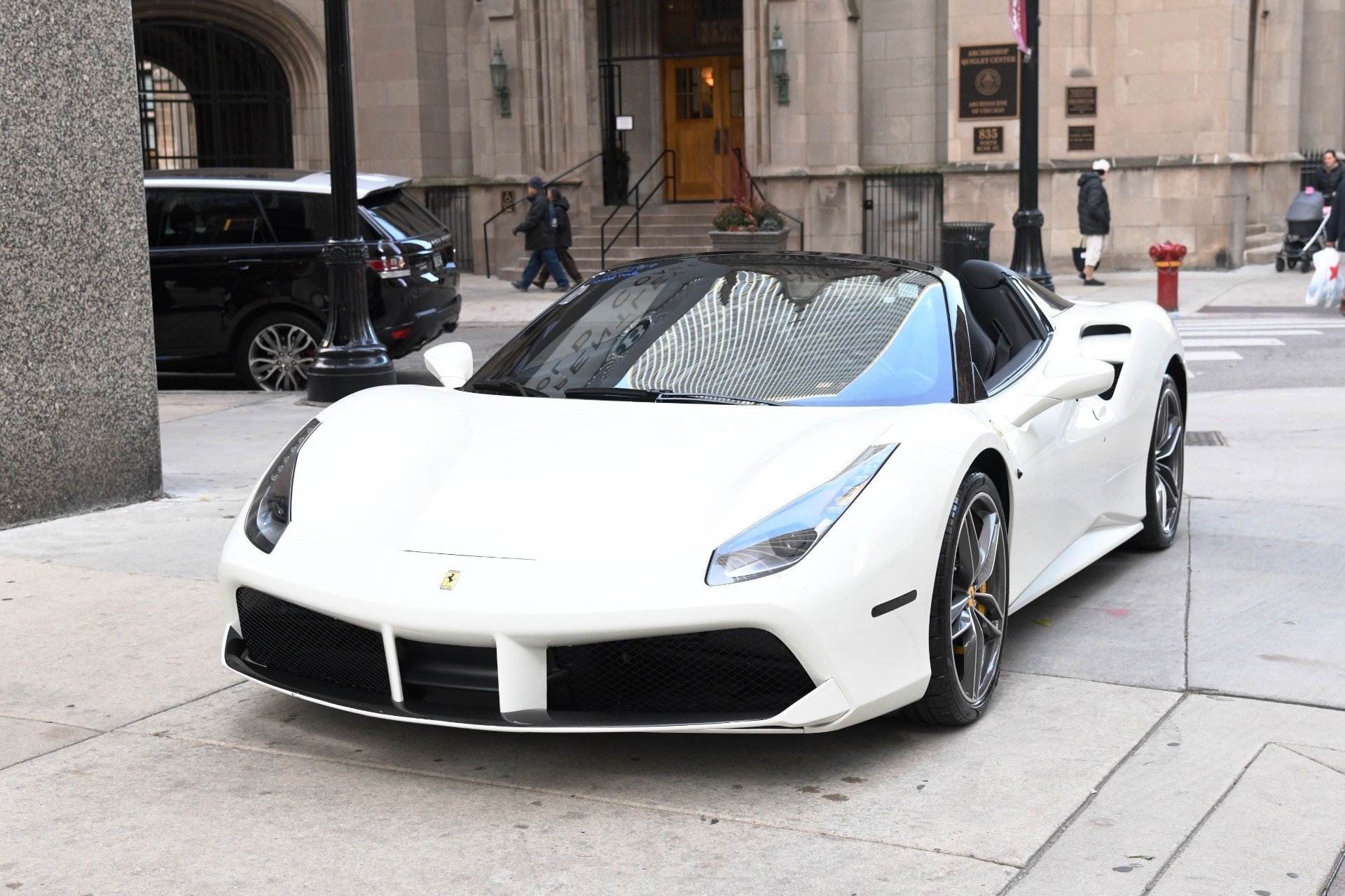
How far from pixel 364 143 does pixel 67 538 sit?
2122 centimetres

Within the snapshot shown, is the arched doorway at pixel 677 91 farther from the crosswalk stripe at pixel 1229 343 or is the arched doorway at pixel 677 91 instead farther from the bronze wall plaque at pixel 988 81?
the crosswalk stripe at pixel 1229 343

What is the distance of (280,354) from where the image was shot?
1255cm

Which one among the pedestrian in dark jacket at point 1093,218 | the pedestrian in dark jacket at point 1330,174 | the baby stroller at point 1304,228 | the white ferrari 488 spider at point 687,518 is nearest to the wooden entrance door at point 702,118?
the pedestrian in dark jacket at point 1093,218


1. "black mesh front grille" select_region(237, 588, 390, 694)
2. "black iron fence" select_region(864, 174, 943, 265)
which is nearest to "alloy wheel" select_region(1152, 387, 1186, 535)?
"black mesh front grille" select_region(237, 588, 390, 694)

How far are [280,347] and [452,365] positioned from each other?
7637mm

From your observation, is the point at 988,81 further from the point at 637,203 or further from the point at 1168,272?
the point at 1168,272

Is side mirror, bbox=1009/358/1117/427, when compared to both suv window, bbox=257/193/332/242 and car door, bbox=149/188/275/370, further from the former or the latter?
car door, bbox=149/188/275/370

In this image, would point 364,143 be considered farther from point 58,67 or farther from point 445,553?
point 445,553

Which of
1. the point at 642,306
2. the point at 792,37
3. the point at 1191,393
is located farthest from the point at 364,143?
the point at 642,306

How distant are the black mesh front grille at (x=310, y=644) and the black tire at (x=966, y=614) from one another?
4.75ft

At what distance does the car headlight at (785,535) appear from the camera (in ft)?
12.2

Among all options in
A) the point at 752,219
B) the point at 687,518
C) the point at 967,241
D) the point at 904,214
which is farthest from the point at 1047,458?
the point at 904,214

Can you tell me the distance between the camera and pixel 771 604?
11.9ft

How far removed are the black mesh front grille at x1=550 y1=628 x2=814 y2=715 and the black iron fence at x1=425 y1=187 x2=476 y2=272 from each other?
2373 centimetres
